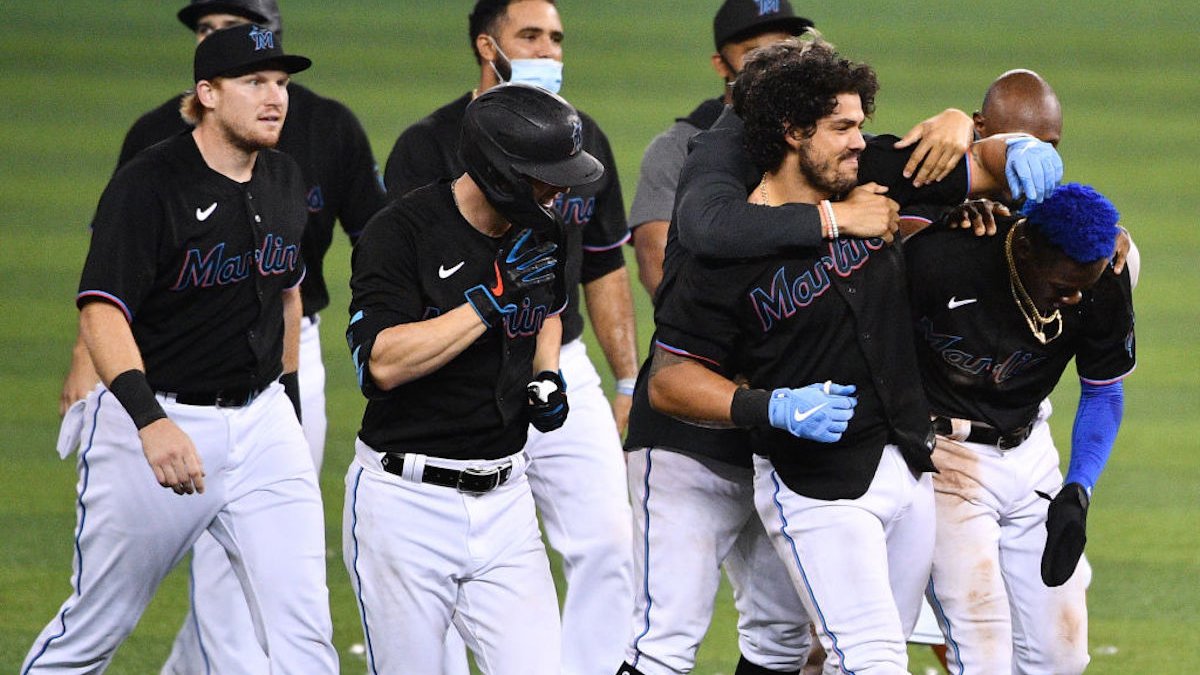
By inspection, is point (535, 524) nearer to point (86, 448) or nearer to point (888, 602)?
point (888, 602)

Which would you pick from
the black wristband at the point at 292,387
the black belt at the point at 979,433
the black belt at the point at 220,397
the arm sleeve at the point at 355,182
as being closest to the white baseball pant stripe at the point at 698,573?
the black belt at the point at 979,433

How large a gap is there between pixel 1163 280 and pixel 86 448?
27.1ft

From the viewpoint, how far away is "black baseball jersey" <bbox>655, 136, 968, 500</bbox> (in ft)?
14.3

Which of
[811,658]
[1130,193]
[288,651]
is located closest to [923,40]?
[1130,193]

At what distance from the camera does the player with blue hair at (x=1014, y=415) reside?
4.66 meters

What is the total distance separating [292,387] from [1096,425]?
2.45 m

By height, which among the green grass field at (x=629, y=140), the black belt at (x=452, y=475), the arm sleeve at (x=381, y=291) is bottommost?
the green grass field at (x=629, y=140)

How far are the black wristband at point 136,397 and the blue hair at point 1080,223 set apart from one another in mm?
2338

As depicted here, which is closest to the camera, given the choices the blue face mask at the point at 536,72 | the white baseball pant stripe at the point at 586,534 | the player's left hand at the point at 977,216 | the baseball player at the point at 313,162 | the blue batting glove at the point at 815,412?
the blue batting glove at the point at 815,412

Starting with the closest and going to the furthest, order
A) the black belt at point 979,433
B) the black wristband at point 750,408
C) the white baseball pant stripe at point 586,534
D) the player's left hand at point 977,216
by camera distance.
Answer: the black wristband at point 750,408 < the player's left hand at point 977,216 < the black belt at point 979,433 < the white baseball pant stripe at point 586,534

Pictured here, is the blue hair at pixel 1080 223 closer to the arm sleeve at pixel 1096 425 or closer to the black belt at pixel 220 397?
the arm sleeve at pixel 1096 425

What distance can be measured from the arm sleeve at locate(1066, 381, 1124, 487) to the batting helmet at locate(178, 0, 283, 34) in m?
3.15

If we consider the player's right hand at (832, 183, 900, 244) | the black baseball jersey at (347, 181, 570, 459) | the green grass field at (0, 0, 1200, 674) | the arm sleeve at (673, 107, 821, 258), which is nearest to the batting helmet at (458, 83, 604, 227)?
the black baseball jersey at (347, 181, 570, 459)

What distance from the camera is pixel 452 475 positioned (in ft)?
14.8
